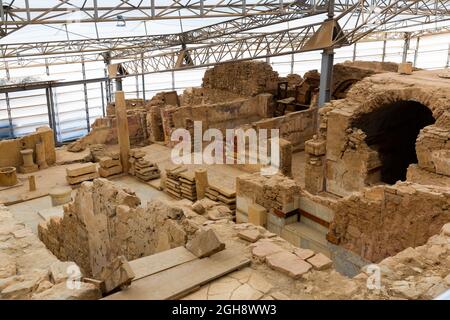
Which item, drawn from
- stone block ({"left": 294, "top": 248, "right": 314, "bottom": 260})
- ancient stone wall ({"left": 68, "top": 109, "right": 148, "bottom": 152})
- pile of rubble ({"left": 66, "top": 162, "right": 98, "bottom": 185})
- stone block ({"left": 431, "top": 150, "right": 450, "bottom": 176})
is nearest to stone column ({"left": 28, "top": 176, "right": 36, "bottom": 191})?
pile of rubble ({"left": 66, "top": 162, "right": 98, "bottom": 185})

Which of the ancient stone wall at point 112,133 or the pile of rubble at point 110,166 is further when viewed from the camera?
the ancient stone wall at point 112,133

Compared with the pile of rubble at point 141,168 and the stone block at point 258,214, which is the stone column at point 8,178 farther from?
the stone block at point 258,214

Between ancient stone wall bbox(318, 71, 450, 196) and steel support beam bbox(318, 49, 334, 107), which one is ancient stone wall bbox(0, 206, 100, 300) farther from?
steel support beam bbox(318, 49, 334, 107)

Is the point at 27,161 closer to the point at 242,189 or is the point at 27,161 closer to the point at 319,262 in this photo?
the point at 242,189

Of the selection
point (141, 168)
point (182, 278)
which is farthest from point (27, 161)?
point (182, 278)

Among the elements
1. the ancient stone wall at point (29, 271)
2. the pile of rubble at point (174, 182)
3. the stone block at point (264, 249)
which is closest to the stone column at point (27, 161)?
the pile of rubble at point (174, 182)

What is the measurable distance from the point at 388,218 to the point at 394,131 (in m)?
5.30

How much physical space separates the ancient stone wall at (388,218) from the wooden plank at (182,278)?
317cm

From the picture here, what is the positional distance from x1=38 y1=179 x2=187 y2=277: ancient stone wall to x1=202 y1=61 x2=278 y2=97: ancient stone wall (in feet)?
39.0

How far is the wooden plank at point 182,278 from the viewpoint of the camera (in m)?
3.69

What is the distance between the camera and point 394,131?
36.8 ft

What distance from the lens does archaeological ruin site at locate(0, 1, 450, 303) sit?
4.05 metres

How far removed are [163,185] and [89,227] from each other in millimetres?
5424

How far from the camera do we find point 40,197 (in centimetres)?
1285
